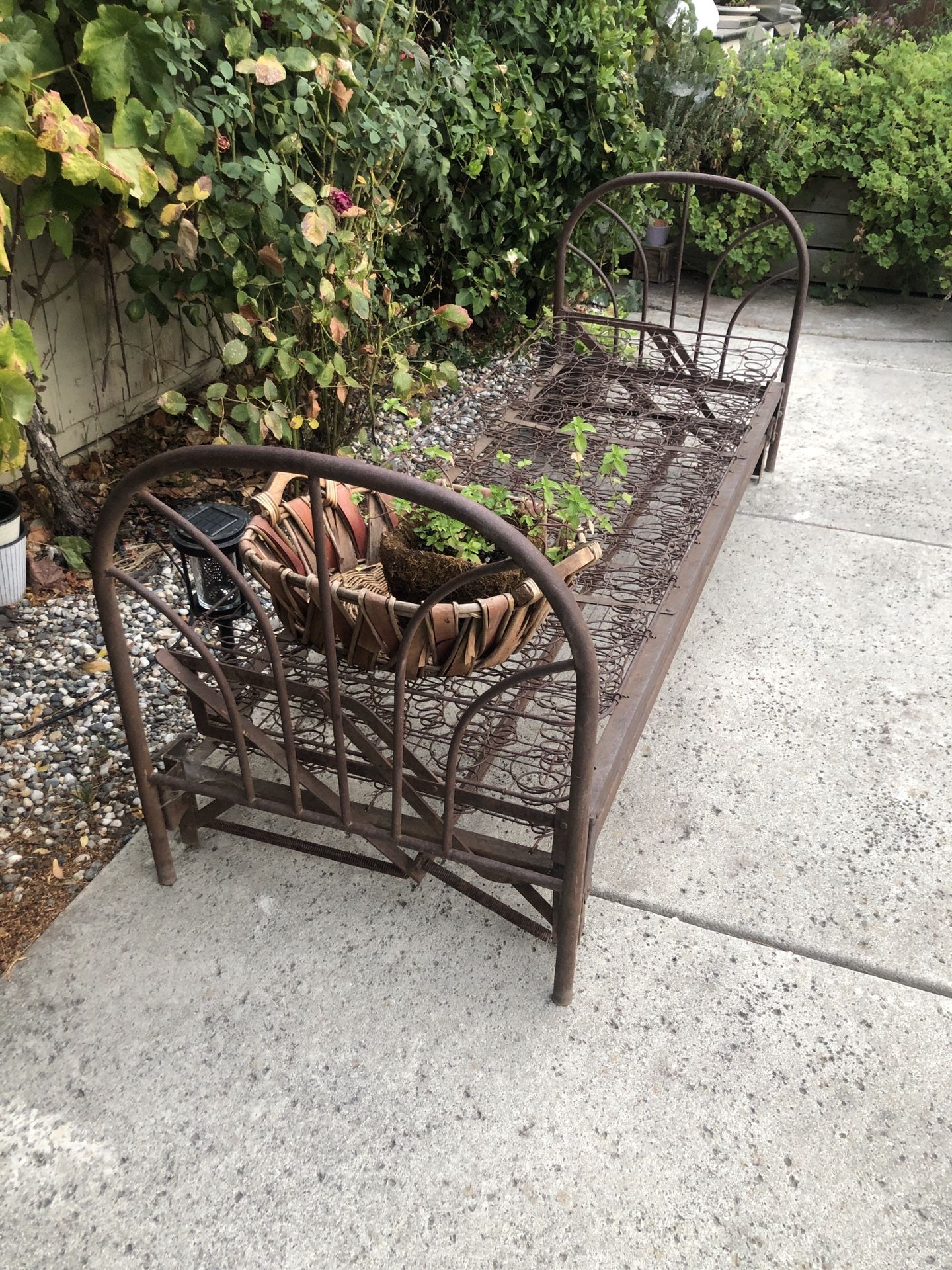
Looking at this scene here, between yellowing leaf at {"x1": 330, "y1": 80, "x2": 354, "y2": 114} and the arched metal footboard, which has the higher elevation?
yellowing leaf at {"x1": 330, "y1": 80, "x2": 354, "y2": 114}

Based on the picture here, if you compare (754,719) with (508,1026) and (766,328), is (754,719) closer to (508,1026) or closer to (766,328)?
(508,1026)

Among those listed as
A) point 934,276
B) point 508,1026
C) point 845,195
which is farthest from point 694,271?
point 508,1026

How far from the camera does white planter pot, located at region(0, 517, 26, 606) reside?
2873 mm

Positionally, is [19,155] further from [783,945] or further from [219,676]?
[783,945]

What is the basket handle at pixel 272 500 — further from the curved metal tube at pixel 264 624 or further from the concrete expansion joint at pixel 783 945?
the concrete expansion joint at pixel 783 945

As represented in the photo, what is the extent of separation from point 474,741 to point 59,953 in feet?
3.03

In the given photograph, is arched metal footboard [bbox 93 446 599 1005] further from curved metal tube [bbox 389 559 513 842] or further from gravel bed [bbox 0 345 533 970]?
gravel bed [bbox 0 345 533 970]

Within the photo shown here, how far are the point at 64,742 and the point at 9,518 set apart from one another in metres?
0.73

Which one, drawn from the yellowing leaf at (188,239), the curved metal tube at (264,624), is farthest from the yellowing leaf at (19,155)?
the curved metal tube at (264,624)

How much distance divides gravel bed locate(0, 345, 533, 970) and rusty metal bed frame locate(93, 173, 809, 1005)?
0.15 m

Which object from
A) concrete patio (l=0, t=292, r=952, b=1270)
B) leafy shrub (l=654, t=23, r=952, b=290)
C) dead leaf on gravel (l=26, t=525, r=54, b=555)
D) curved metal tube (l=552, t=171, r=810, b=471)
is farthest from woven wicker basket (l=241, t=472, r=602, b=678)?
leafy shrub (l=654, t=23, r=952, b=290)

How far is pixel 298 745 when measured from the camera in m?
2.12

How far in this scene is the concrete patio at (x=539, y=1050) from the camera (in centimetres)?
158

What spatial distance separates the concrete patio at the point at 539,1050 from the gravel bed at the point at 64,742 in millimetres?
113
